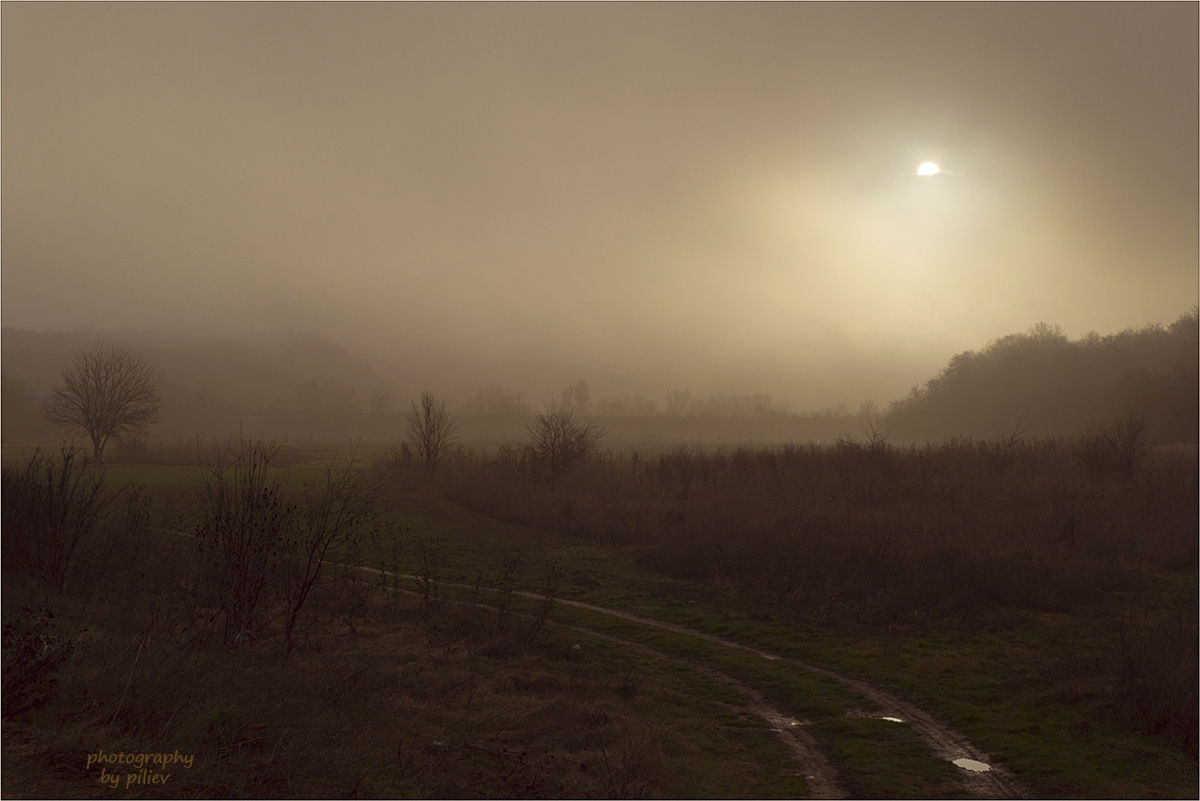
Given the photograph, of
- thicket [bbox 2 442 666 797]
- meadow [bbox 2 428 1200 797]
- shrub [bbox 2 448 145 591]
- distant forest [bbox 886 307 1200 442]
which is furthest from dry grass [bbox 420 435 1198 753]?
distant forest [bbox 886 307 1200 442]

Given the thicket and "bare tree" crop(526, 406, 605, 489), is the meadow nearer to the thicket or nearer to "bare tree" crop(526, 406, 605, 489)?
the thicket

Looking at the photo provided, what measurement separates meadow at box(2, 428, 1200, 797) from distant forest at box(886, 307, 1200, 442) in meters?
41.1

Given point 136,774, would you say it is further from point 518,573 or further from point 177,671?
point 518,573

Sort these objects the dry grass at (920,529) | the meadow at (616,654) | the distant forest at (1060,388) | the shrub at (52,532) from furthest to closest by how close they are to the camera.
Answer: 1. the distant forest at (1060,388)
2. the dry grass at (920,529)
3. the shrub at (52,532)
4. the meadow at (616,654)

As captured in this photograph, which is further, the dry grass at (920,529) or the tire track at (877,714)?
the dry grass at (920,529)

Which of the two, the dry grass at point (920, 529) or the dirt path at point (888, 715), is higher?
the dry grass at point (920, 529)

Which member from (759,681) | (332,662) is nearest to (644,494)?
(759,681)

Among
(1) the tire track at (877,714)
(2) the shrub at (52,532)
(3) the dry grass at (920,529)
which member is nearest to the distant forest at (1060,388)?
(3) the dry grass at (920,529)

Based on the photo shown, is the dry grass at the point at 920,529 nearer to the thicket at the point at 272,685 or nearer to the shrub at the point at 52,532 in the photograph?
the thicket at the point at 272,685

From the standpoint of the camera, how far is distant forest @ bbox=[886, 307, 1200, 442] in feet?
183

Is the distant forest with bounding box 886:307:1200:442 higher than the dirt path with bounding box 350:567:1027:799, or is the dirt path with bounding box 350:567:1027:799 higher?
the distant forest with bounding box 886:307:1200:442

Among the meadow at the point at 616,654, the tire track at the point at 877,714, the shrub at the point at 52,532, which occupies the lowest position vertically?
the tire track at the point at 877,714

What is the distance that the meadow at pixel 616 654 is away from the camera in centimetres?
640

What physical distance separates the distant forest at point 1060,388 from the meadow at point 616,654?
4106 centimetres
